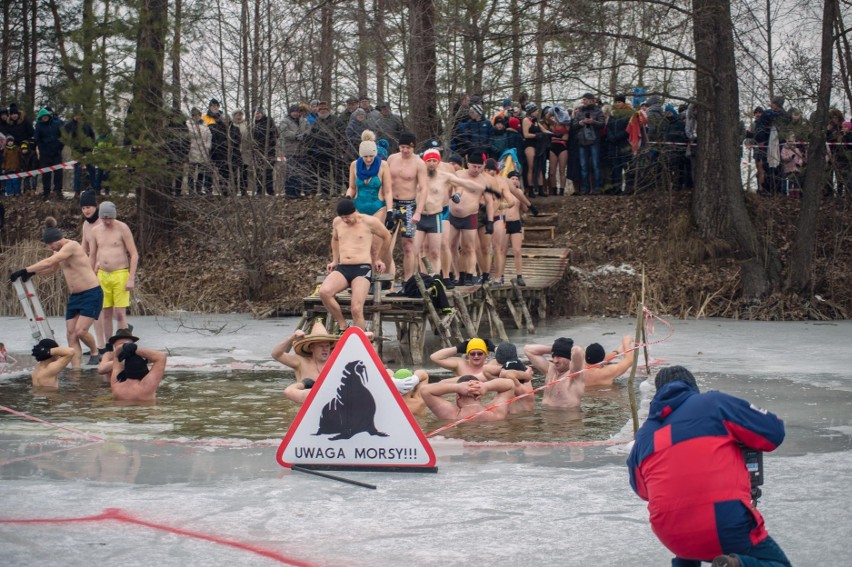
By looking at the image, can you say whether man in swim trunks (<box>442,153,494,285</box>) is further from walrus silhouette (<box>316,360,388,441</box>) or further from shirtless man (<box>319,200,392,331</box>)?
walrus silhouette (<box>316,360,388,441</box>)

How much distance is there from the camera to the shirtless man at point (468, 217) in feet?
51.2

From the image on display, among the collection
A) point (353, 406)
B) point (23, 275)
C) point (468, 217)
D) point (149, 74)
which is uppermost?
point (149, 74)

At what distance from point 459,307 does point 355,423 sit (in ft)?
23.8

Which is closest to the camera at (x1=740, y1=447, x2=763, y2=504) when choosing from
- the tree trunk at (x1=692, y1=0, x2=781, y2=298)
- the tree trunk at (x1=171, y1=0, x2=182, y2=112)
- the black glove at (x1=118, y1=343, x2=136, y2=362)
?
the black glove at (x1=118, y1=343, x2=136, y2=362)

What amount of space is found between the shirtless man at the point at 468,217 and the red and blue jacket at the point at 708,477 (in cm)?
1090

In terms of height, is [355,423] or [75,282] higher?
[75,282]

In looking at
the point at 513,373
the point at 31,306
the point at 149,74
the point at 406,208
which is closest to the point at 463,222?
the point at 406,208

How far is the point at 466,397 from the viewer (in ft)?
31.3

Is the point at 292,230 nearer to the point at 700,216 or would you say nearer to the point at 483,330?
the point at 483,330

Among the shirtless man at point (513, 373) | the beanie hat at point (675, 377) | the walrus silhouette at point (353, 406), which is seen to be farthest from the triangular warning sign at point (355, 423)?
the shirtless man at point (513, 373)

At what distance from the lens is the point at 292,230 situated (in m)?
21.5

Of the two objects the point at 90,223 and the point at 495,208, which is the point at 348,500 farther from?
the point at 495,208

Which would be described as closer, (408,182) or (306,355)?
(306,355)

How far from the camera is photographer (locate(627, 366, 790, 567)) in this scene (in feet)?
14.5
